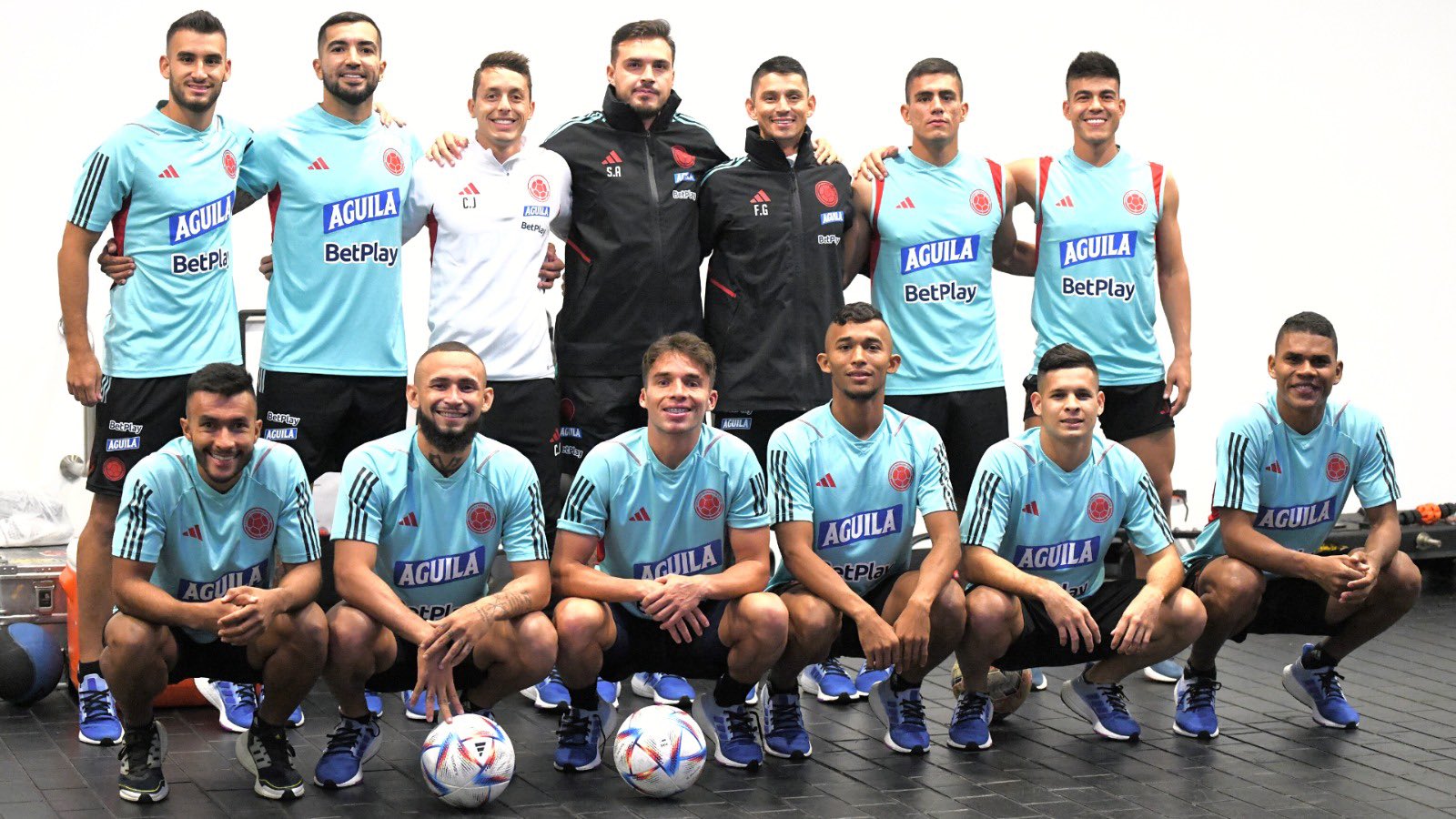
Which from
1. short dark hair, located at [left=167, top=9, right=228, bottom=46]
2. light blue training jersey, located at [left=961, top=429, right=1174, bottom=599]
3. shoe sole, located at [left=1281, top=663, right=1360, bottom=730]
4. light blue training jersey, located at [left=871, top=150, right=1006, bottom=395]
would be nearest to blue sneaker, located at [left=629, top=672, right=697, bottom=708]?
light blue training jersey, located at [left=961, top=429, right=1174, bottom=599]

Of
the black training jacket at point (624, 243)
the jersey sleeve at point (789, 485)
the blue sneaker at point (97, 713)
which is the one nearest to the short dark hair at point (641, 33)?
the black training jacket at point (624, 243)

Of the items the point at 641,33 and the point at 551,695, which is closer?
the point at 551,695

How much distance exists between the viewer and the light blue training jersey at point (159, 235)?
5.16 meters

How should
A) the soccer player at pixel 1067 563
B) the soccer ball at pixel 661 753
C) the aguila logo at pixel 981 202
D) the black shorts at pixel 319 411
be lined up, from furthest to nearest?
the aguila logo at pixel 981 202 < the black shorts at pixel 319 411 < the soccer player at pixel 1067 563 < the soccer ball at pixel 661 753

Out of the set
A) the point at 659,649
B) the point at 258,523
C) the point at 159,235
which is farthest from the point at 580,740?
the point at 159,235

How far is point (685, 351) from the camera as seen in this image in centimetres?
486

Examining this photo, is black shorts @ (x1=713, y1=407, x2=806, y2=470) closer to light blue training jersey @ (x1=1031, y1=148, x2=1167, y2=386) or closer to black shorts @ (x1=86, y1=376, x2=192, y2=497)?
light blue training jersey @ (x1=1031, y1=148, x2=1167, y2=386)

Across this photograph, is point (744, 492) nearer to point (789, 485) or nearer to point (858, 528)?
point (789, 485)

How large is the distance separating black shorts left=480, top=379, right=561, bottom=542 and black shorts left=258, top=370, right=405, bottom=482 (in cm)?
36

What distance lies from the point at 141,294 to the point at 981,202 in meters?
2.79

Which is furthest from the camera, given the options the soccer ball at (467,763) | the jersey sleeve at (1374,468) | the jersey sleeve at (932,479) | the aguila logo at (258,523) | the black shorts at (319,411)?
the jersey sleeve at (1374,468)

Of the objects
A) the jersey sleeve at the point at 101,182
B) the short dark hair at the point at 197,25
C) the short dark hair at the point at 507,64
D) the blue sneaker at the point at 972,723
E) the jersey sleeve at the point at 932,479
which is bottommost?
the blue sneaker at the point at 972,723

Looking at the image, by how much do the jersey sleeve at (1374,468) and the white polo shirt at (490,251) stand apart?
105 inches

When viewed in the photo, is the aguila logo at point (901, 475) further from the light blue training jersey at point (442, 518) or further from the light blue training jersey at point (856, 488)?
the light blue training jersey at point (442, 518)
